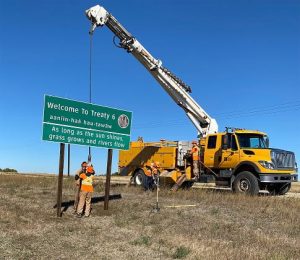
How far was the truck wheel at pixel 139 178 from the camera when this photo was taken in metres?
26.7

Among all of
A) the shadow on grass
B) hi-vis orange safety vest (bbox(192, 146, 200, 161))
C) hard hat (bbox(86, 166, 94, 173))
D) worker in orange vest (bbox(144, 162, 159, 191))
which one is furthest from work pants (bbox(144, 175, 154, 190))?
hard hat (bbox(86, 166, 94, 173))

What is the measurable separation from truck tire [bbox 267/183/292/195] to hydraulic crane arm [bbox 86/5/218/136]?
4341 millimetres

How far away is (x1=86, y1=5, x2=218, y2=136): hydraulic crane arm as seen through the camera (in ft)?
86.1

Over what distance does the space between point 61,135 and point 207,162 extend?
10.8m

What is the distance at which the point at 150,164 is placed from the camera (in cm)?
2617

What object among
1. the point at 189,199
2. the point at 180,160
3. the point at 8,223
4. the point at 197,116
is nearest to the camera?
the point at 8,223

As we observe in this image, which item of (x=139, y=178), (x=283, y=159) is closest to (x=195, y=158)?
(x=139, y=178)

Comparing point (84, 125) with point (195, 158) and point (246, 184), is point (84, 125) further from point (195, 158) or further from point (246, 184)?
point (195, 158)

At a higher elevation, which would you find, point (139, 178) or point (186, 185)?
point (139, 178)

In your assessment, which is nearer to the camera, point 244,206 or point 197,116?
point 244,206

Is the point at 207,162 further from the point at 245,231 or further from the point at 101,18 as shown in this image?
the point at 245,231

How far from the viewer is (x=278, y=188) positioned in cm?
2442

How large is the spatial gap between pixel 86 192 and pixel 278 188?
12.3m

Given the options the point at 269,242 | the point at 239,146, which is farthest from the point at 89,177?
the point at 239,146
